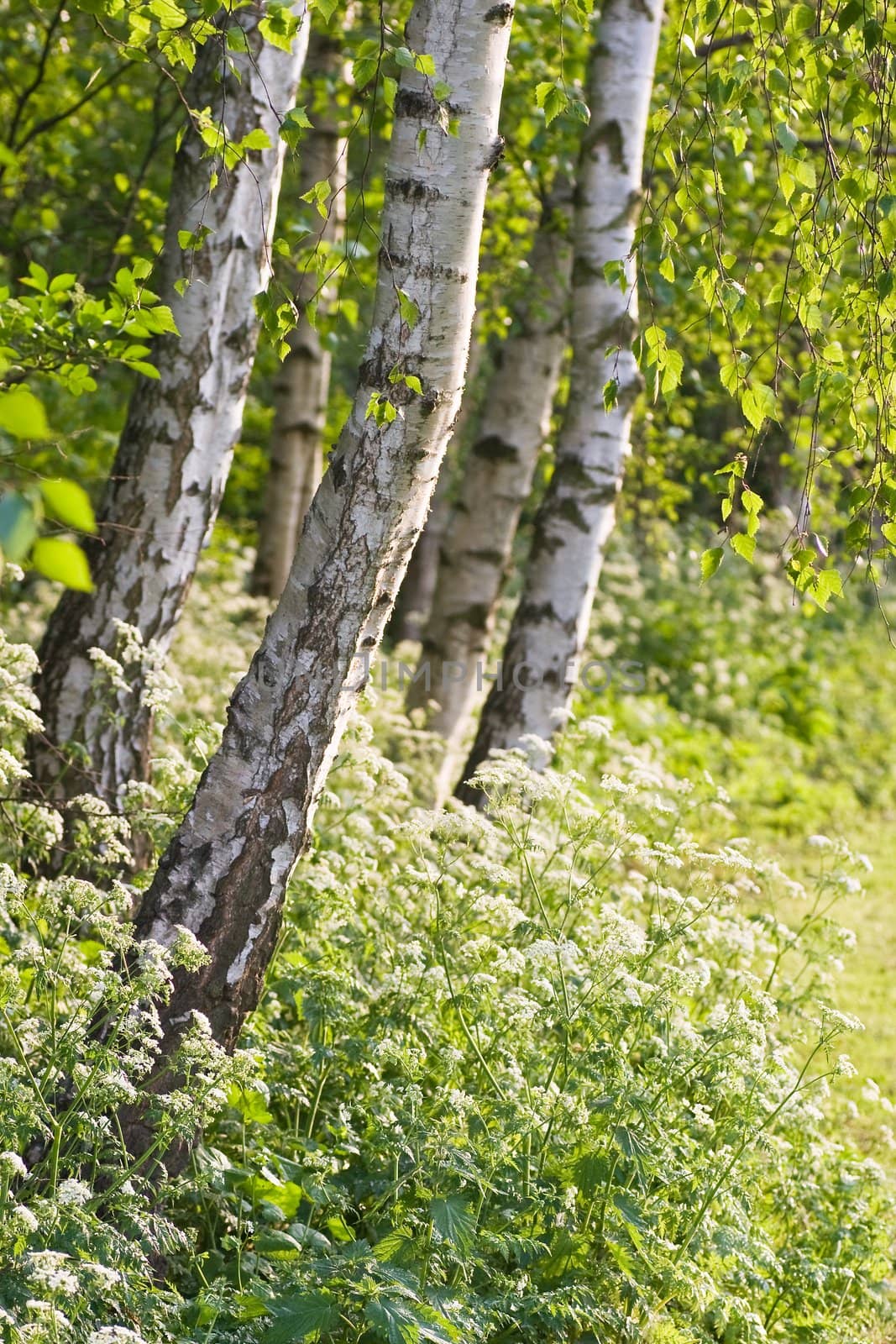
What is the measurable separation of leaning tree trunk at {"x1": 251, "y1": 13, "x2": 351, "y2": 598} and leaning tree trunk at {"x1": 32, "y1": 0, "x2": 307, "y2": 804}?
11.5 feet

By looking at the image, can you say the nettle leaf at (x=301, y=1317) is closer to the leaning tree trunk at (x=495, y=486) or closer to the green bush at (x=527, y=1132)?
the green bush at (x=527, y=1132)

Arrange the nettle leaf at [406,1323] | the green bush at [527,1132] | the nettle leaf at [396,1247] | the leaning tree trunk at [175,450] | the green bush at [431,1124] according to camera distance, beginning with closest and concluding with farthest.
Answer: the nettle leaf at [406,1323] < the green bush at [431,1124] < the nettle leaf at [396,1247] < the green bush at [527,1132] < the leaning tree trunk at [175,450]

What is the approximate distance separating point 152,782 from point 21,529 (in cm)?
371

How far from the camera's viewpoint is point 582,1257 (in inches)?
105

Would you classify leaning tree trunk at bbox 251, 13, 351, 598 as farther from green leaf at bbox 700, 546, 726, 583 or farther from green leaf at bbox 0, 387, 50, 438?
green leaf at bbox 0, 387, 50, 438

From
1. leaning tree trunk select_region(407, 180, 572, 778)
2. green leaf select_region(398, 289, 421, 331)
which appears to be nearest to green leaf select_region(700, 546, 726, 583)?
green leaf select_region(398, 289, 421, 331)

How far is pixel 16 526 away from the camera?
98 cm

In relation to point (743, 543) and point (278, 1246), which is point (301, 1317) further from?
point (743, 543)

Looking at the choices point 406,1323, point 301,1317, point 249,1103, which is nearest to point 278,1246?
point 249,1103

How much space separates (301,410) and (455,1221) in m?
6.70

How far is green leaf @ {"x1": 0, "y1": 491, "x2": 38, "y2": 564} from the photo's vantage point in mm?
956

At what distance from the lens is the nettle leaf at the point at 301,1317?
7.07 feet

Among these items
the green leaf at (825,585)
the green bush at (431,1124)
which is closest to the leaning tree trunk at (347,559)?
the green bush at (431,1124)

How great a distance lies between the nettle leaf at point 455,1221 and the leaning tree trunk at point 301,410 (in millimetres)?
5656
